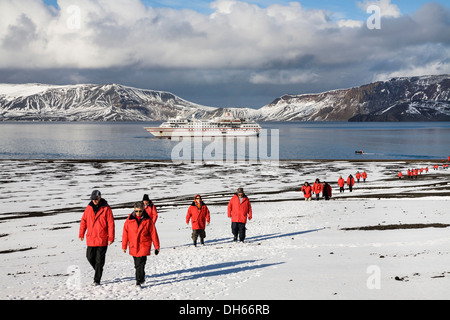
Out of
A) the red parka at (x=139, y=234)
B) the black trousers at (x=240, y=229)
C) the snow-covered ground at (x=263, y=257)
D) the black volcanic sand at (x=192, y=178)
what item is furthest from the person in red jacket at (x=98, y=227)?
the black volcanic sand at (x=192, y=178)

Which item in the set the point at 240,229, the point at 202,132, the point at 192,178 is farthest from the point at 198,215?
the point at 202,132

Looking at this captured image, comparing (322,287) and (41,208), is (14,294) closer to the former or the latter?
(322,287)

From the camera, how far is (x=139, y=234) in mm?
9742

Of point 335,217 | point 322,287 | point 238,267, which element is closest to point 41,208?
point 335,217

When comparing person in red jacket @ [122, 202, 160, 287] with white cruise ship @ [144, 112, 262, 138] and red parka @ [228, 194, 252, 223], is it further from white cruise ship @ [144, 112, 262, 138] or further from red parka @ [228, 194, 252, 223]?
white cruise ship @ [144, 112, 262, 138]

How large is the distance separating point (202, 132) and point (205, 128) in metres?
2.55

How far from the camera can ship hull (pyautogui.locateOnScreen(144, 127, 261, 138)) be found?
171 meters

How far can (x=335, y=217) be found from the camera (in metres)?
20.3

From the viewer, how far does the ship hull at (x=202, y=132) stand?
171 meters

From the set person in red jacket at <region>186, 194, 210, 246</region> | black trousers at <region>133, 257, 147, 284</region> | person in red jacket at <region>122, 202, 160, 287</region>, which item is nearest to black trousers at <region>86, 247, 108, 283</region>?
person in red jacket at <region>122, 202, 160, 287</region>

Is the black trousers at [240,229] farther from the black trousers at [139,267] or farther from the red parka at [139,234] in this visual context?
the black trousers at [139,267]

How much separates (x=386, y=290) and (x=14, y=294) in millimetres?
8280
